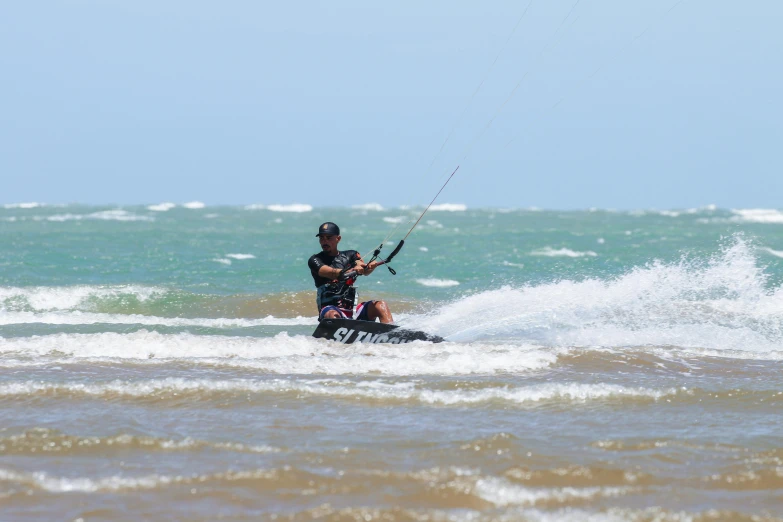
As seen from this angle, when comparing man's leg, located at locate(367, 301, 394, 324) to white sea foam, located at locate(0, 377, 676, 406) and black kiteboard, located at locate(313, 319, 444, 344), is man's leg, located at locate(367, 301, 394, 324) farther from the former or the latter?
white sea foam, located at locate(0, 377, 676, 406)

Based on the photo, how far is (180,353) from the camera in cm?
1009

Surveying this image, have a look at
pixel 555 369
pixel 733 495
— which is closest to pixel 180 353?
pixel 555 369

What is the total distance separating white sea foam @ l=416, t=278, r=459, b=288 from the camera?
21828 millimetres

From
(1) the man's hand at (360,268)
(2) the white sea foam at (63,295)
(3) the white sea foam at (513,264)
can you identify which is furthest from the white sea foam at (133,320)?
(3) the white sea foam at (513,264)

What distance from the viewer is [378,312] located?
34.5ft

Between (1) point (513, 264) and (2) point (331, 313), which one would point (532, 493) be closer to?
(2) point (331, 313)

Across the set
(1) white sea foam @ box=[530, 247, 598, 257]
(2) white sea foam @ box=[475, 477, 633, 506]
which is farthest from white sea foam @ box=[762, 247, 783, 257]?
(2) white sea foam @ box=[475, 477, 633, 506]

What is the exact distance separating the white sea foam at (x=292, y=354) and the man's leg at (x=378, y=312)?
41 centimetres

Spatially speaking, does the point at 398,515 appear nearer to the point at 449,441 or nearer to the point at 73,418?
the point at 449,441

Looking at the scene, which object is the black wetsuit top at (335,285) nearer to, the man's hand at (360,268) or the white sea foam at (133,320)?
the man's hand at (360,268)

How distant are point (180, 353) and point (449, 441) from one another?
5.00 metres

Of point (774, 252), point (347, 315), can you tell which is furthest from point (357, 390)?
point (774, 252)

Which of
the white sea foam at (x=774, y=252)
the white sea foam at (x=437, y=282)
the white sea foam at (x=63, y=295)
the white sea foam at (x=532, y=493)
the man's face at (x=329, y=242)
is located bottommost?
the white sea foam at (x=63, y=295)

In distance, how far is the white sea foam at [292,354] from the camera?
346 inches
